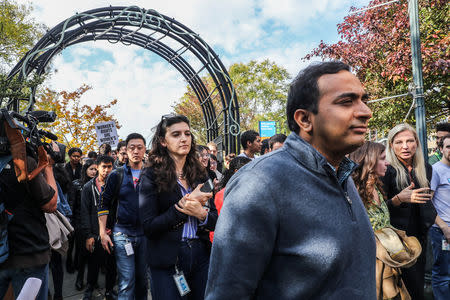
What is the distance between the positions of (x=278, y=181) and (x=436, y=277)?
12.5 feet

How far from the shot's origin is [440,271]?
12.4 ft

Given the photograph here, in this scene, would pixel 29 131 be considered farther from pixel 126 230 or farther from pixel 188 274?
pixel 126 230

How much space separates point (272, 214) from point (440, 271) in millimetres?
3777

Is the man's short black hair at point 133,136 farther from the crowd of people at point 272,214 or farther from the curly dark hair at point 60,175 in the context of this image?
the curly dark hair at point 60,175

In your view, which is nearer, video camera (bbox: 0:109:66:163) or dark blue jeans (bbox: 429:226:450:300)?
video camera (bbox: 0:109:66:163)

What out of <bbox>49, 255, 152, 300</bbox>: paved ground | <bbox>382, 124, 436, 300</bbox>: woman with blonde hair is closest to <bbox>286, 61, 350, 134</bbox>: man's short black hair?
<bbox>382, 124, 436, 300</bbox>: woman with blonde hair

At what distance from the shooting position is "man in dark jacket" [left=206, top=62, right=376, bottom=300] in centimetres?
104

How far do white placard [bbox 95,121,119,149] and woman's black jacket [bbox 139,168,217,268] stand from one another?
6876mm

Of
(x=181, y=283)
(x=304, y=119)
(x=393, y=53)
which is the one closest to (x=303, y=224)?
(x=304, y=119)

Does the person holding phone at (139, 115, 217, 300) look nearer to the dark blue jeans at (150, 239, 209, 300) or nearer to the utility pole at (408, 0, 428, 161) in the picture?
the dark blue jeans at (150, 239, 209, 300)

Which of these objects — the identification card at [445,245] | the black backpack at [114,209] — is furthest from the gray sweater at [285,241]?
the identification card at [445,245]

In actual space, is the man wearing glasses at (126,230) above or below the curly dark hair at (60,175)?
below

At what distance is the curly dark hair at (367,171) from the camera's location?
2.90 m

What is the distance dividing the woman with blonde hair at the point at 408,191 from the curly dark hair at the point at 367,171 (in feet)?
1.36
